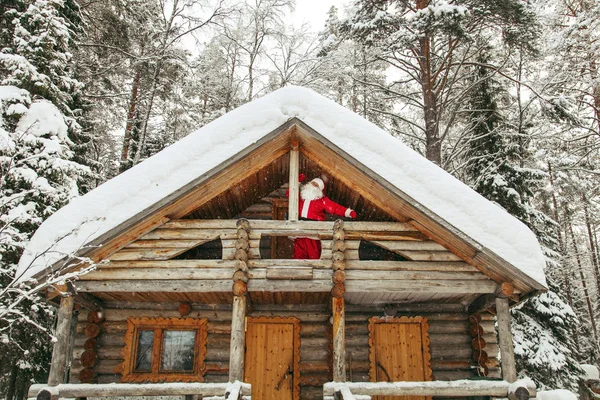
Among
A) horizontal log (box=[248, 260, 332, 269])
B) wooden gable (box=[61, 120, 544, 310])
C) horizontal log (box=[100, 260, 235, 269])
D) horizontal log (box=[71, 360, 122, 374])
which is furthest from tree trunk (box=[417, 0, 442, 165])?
horizontal log (box=[71, 360, 122, 374])

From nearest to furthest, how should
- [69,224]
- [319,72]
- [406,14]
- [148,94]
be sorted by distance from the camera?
[69,224] < [406,14] < [148,94] < [319,72]

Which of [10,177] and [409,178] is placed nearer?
[409,178]

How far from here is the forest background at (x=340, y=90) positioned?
432 inches

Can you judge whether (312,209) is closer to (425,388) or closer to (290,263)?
(290,263)

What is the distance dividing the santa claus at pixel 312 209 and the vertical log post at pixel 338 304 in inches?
36.6

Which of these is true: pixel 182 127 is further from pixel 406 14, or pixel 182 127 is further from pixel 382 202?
pixel 382 202

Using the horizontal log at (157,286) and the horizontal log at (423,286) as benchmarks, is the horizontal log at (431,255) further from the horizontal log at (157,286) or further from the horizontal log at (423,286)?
the horizontal log at (157,286)

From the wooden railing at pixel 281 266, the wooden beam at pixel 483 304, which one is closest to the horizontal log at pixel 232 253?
the wooden railing at pixel 281 266

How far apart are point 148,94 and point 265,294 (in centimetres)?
1375

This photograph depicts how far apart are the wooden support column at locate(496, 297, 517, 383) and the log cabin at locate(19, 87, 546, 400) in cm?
2

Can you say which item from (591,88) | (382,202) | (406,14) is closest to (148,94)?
(406,14)

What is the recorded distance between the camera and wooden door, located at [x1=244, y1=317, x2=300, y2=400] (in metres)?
8.43

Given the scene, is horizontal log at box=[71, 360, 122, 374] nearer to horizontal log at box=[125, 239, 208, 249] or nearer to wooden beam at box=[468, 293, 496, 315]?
horizontal log at box=[125, 239, 208, 249]

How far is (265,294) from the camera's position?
7.88 meters
